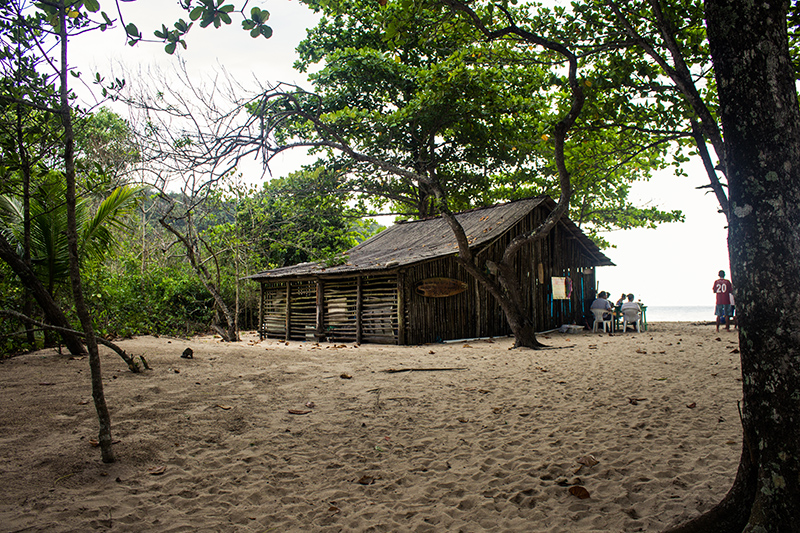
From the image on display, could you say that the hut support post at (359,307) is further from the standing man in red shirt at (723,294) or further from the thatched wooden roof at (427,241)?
the standing man in red shirt at (723,294)

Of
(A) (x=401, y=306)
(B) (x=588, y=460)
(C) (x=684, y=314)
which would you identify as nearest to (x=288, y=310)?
(A) (x=401, y=306)

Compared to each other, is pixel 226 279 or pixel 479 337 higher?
pixel 226 279

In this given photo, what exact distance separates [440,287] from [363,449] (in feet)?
32.3

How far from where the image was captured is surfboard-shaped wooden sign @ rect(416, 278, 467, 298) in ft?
45.7

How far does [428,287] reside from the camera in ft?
45.9

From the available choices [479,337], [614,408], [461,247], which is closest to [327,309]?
[479,337]

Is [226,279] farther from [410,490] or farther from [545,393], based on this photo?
[410,490]

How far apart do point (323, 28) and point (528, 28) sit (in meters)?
18.5

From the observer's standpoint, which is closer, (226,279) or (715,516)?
(715,516)

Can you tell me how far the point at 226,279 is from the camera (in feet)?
65.6

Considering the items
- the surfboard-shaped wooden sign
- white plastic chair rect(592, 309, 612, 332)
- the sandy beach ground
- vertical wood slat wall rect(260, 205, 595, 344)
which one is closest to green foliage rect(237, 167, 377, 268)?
vertical wood slat wall rect(260, 205, 595, 344)

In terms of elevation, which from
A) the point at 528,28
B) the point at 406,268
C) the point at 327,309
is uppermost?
the point at 528,28

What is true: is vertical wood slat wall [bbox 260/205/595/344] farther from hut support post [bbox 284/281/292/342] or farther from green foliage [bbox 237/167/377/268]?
green foliage [bbox 237/167/377/268]

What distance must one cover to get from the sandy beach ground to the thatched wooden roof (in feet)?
22.3
